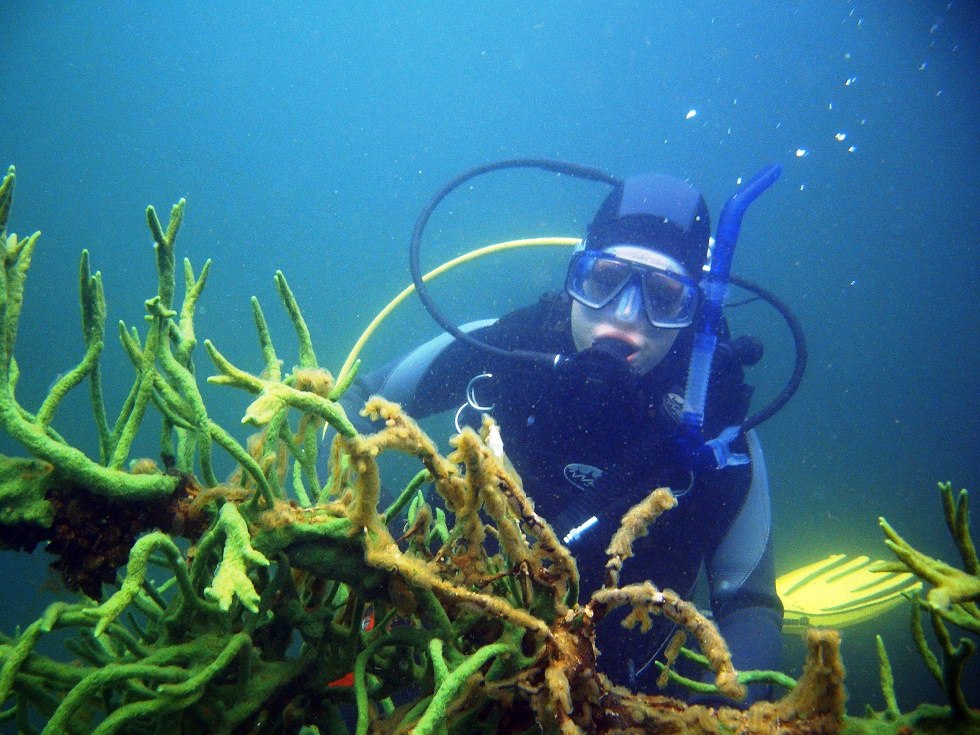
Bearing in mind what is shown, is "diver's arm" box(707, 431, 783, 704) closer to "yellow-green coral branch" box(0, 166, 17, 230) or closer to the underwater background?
"yellow-green coral branch" box(0, 166, 17, 230)

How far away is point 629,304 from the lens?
386cm

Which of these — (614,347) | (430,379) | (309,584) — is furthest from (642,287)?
(309,584)

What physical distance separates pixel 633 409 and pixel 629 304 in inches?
33.6

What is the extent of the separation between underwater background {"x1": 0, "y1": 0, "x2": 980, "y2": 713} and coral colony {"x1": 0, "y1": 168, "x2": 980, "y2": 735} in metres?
13.9

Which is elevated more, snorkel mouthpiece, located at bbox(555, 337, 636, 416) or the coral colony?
snorkel mouthpiece, located at bbox(555, 337, 636, 416)

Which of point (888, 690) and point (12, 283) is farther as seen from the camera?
point (888, 690)

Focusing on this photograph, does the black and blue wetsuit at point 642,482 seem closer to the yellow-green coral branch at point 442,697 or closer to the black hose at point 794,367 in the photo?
the black hose at point 794,367

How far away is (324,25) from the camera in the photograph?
152 feet

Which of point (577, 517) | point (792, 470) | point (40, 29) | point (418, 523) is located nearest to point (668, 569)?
point (577, 517)

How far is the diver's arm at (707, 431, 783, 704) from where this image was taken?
2936 millimetres

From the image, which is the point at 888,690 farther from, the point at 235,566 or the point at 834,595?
the point at 834,595

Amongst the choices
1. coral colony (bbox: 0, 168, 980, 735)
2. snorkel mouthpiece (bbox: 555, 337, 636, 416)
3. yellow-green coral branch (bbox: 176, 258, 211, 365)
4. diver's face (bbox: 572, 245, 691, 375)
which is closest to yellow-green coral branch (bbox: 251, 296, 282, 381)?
coral colony (bbox: 0, 168, 980, 735)

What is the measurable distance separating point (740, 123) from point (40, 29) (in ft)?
162

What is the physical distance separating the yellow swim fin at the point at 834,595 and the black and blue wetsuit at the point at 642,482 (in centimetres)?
173
